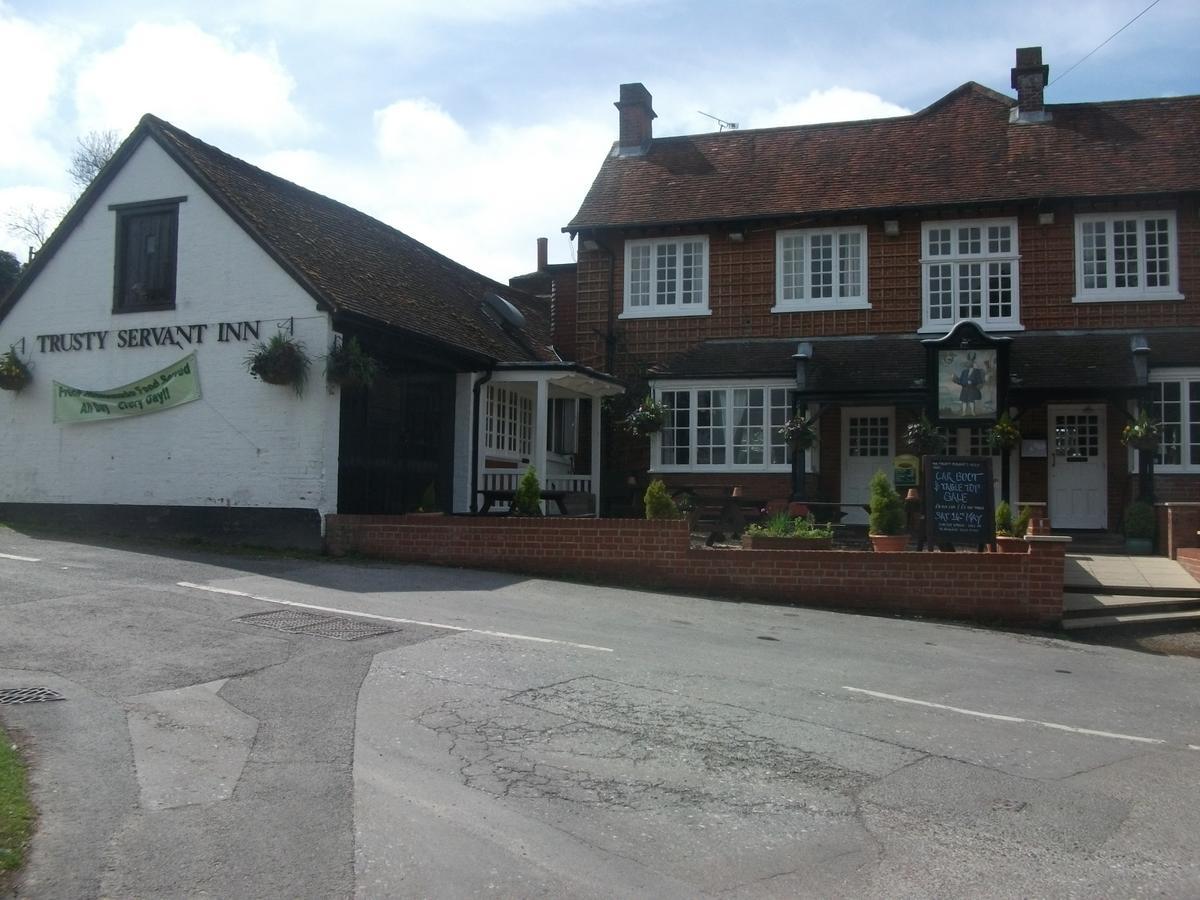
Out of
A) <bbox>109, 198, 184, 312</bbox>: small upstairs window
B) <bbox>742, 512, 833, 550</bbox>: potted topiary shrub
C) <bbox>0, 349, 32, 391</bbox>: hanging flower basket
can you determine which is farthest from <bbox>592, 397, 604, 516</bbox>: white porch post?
<bbox>0, 349, 32, 391</bbox>: hanging flower basket

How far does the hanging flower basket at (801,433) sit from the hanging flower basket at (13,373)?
504 inches

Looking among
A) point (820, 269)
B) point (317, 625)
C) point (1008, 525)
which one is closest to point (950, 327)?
→ point (820, 269)

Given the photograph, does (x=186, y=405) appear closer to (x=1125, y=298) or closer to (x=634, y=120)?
(x=634, y=120)

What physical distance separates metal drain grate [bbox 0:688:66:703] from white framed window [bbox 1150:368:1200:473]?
57.3 feet

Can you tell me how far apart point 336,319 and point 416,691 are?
8.85 m

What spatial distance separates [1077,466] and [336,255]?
1357 cm

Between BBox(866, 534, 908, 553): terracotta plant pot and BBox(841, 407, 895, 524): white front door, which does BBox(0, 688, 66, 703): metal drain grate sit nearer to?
BBox(866, 534, 908, 553): terracotta plant pot

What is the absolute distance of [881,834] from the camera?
550 centimetres

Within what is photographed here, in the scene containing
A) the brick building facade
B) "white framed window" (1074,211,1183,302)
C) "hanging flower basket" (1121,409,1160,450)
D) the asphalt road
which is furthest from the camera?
"white framed window" (1074,211,1183,302)

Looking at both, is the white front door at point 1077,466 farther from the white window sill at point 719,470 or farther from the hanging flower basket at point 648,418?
the hanging flower basket at point 648,418

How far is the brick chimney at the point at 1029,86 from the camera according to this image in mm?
22266

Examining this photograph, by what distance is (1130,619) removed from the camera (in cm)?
1280

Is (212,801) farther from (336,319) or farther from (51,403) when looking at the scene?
(51,403)

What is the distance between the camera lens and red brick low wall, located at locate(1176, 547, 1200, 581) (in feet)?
48.3
